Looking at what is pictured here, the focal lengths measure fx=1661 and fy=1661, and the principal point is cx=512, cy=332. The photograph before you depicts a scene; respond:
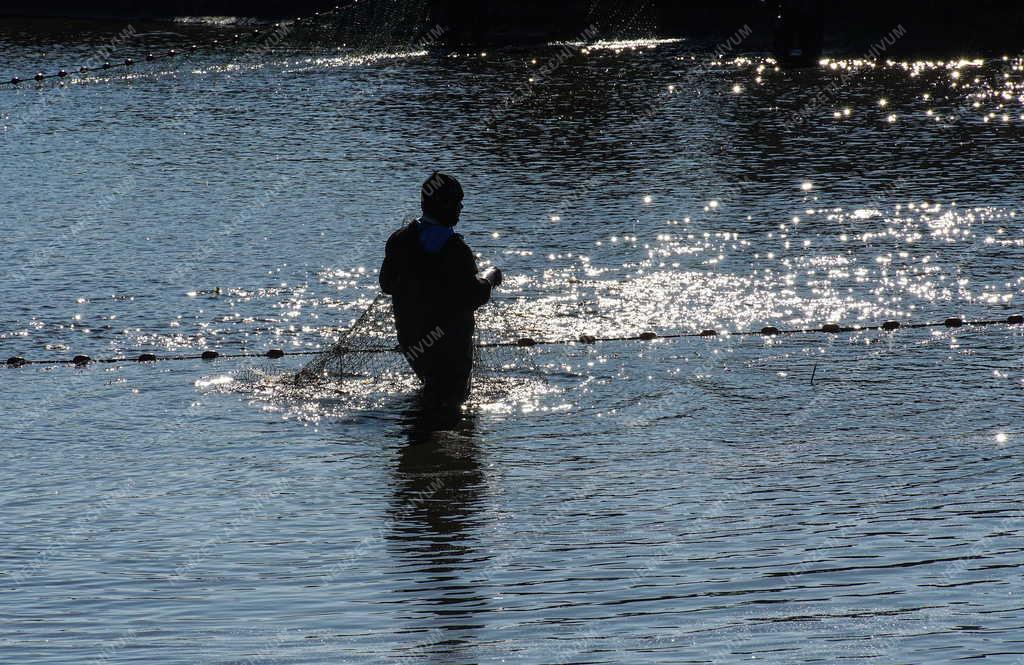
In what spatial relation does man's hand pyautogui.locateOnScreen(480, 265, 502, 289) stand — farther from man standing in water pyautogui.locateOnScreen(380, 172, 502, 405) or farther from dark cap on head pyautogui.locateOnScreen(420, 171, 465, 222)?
dark cap on head pyautogui.locateOnScreen(420, 171, 465, 222)

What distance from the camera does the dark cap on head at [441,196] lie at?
9383mm

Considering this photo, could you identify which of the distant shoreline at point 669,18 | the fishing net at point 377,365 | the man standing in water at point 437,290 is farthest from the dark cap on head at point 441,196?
the distant shoreline at point 669,18

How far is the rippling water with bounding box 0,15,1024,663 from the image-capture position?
689 cm

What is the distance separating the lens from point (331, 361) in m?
10.5

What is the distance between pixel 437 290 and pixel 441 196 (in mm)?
557

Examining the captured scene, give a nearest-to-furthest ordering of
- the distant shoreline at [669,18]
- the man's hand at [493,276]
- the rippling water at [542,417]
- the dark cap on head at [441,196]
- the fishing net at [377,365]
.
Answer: the rippling water at [542,417], the dark cap on head at [441,196], the man's hand at [493,276], the fishing net at [377,365], the distant shoreline at [669,18]

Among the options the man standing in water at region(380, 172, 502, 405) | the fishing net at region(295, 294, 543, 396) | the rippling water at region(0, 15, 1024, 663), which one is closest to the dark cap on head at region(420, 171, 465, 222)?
the man standing in water at region(380, 172, 502, 405)

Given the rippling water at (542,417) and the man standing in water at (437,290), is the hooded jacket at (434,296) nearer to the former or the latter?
the man standing in water at (437,290)

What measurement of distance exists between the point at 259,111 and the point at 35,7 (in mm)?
17136

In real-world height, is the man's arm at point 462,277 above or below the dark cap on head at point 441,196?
below

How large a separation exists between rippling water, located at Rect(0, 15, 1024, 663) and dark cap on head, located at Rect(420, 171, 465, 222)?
49.0 inches

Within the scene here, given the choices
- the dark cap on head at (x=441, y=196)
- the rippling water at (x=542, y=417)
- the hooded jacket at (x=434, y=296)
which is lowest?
the rippling water at (x=542, y=417)

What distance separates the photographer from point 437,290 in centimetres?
956

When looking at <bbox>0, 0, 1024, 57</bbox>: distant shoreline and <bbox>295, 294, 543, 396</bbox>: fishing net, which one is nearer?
<bbox>295, 294, 543, 396</bbox>: fishing net
